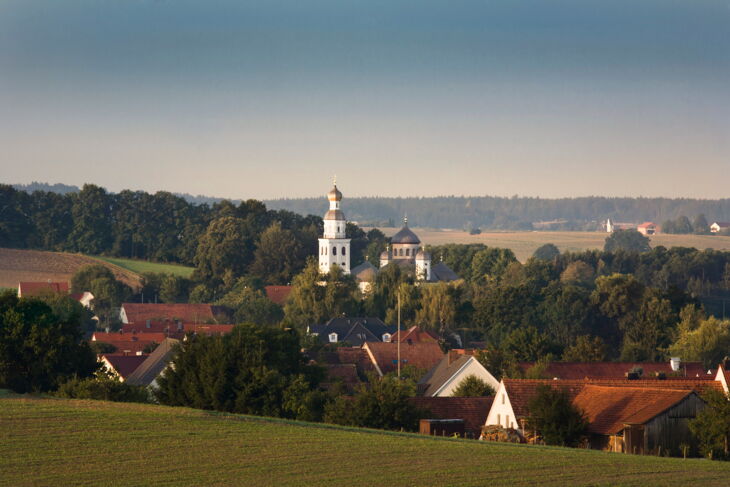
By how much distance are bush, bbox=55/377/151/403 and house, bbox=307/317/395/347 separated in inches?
2201

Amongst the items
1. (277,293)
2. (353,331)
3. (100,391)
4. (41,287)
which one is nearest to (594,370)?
(100,391)

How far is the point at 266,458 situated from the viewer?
33.4 metres

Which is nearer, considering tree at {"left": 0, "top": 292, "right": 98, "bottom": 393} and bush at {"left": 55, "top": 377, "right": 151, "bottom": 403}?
bush at {"left": 55, "top": 377, "right": 151, "bottom": 403}

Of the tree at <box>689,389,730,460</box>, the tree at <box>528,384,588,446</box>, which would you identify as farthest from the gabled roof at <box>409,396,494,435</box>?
the tree at <box>689,389,730,460</box>

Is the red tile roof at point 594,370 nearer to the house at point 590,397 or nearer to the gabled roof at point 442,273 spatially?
the house at point 590,397

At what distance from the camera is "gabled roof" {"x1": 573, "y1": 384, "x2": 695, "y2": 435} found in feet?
141

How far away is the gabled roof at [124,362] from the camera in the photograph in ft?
244

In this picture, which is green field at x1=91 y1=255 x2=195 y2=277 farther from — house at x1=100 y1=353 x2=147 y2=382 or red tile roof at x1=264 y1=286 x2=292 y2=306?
house at x1=100 y1=353 x2=147 y2=382

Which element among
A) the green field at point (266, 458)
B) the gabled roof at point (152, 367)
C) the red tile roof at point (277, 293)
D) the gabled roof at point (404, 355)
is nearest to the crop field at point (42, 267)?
the red tile roof at point (277, 293)

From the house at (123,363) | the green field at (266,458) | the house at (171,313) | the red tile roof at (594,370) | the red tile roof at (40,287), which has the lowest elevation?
the house at (123,363)

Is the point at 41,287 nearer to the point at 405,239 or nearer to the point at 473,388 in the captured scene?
the point at 405,239

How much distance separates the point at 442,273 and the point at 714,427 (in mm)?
121142

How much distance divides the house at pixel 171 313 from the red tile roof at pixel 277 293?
9140mm

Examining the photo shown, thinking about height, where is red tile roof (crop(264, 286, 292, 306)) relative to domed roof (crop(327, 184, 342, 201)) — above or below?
below
